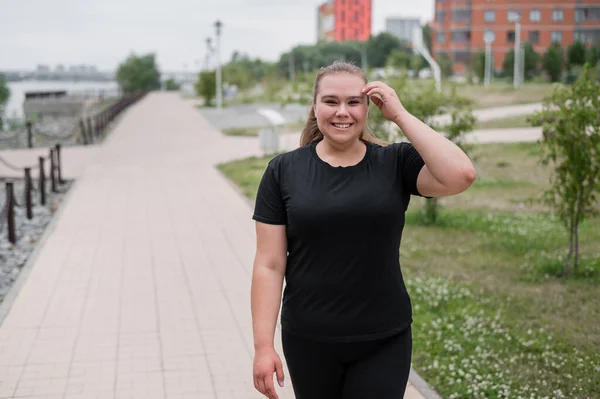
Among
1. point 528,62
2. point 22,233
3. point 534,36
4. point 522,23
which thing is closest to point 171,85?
point 522,23

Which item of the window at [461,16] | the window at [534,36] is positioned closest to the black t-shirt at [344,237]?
the window at [534,36]

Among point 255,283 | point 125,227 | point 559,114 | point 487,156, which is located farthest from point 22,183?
point 255,283

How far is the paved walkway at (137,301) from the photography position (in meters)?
5.50

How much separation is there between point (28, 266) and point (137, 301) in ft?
6.92

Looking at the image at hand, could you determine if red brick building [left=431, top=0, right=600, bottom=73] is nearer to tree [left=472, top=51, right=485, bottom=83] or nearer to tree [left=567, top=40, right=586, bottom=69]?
tree [left=472, top=51, right=485, bottom=83]

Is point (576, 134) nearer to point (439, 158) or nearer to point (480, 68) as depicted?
point (439, 158)

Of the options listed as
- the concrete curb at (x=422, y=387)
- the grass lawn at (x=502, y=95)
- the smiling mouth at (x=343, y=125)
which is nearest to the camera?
the smiling mouth at (x=343, y=125)

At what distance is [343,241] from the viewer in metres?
2.76

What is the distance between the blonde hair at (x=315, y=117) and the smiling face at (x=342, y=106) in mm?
25

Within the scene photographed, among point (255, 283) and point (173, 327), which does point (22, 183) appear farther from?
point (255, 283)

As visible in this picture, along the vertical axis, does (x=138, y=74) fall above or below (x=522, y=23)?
below

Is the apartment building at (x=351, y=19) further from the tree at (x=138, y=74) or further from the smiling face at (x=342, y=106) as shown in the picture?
the smiling face at (x=342, y=106)

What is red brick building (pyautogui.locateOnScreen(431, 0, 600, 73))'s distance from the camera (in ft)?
254

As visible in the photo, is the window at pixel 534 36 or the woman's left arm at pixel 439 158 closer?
the woman's left arm at pixel 439 158
